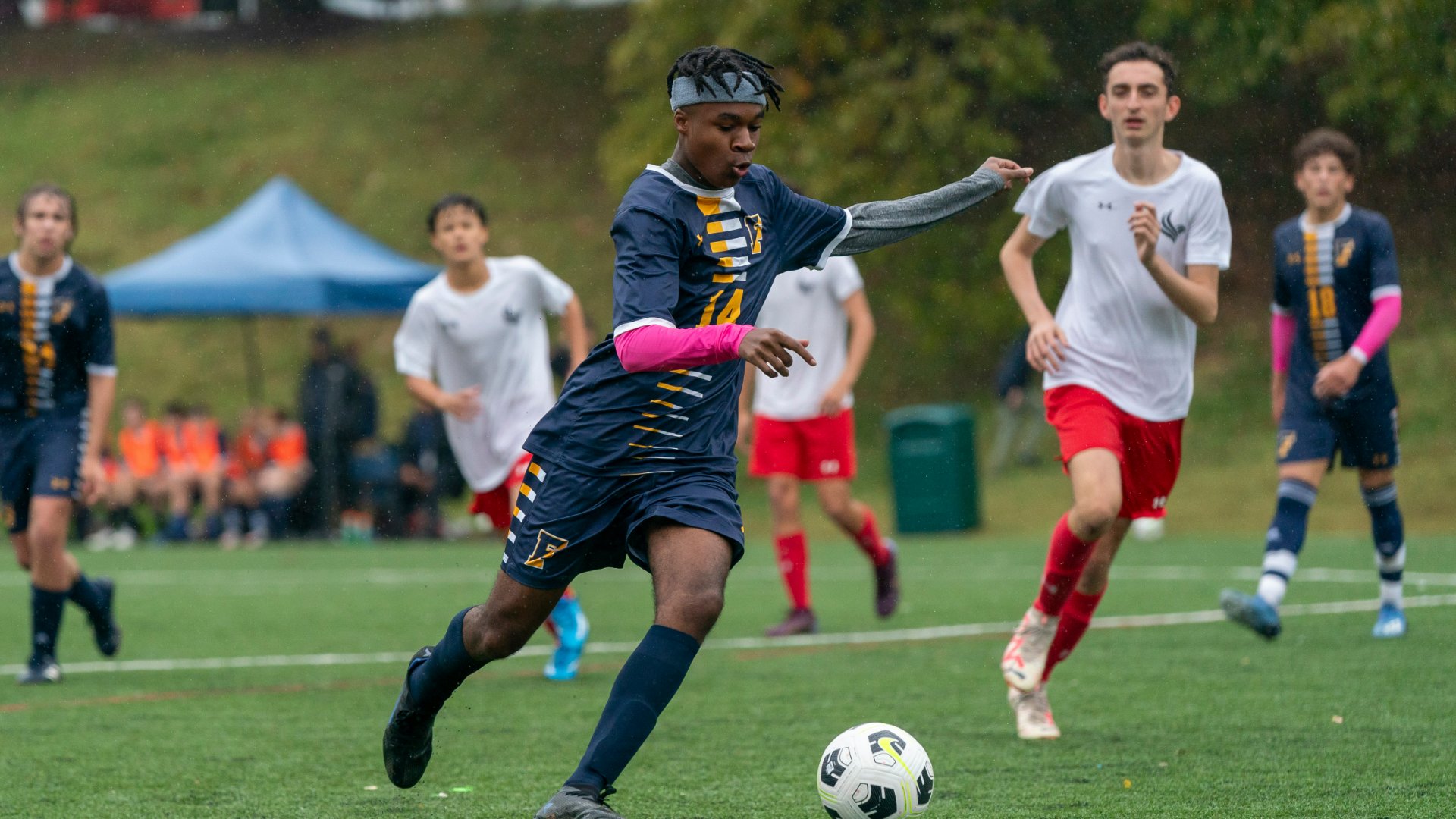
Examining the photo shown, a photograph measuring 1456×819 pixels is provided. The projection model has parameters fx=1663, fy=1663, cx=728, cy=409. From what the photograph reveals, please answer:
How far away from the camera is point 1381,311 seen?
7789 millimetres

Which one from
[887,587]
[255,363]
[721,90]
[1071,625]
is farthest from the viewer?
[255,363]

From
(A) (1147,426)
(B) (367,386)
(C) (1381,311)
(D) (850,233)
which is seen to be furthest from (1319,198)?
(B) (367,386)

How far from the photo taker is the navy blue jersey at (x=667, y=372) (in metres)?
4.12

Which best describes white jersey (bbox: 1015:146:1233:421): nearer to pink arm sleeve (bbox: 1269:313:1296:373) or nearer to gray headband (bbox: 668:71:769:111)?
gray headband (bbox: 668:71:769:111)

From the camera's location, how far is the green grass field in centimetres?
479

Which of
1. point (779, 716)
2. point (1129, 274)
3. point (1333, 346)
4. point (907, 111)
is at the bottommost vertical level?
point (779, 716)

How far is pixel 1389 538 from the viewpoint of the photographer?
27.0 feet

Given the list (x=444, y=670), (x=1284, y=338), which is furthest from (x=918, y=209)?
(x=1284, y=338)

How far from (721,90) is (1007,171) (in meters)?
Answer: 1.19

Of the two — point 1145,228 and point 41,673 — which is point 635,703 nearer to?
point 1145,228

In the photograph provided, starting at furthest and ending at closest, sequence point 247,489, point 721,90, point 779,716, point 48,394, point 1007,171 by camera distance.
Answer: point 247,489 < point 48,394 < point 779,716 < point 1007,171 < point 721,90

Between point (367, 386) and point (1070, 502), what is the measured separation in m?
8.27

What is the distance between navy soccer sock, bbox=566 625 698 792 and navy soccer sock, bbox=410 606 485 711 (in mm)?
604

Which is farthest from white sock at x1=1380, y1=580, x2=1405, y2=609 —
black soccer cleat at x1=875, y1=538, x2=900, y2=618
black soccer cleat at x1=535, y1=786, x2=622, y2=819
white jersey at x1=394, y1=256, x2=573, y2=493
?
black soccer cleat at x1=535, y1=786, x2=622, y2=819
